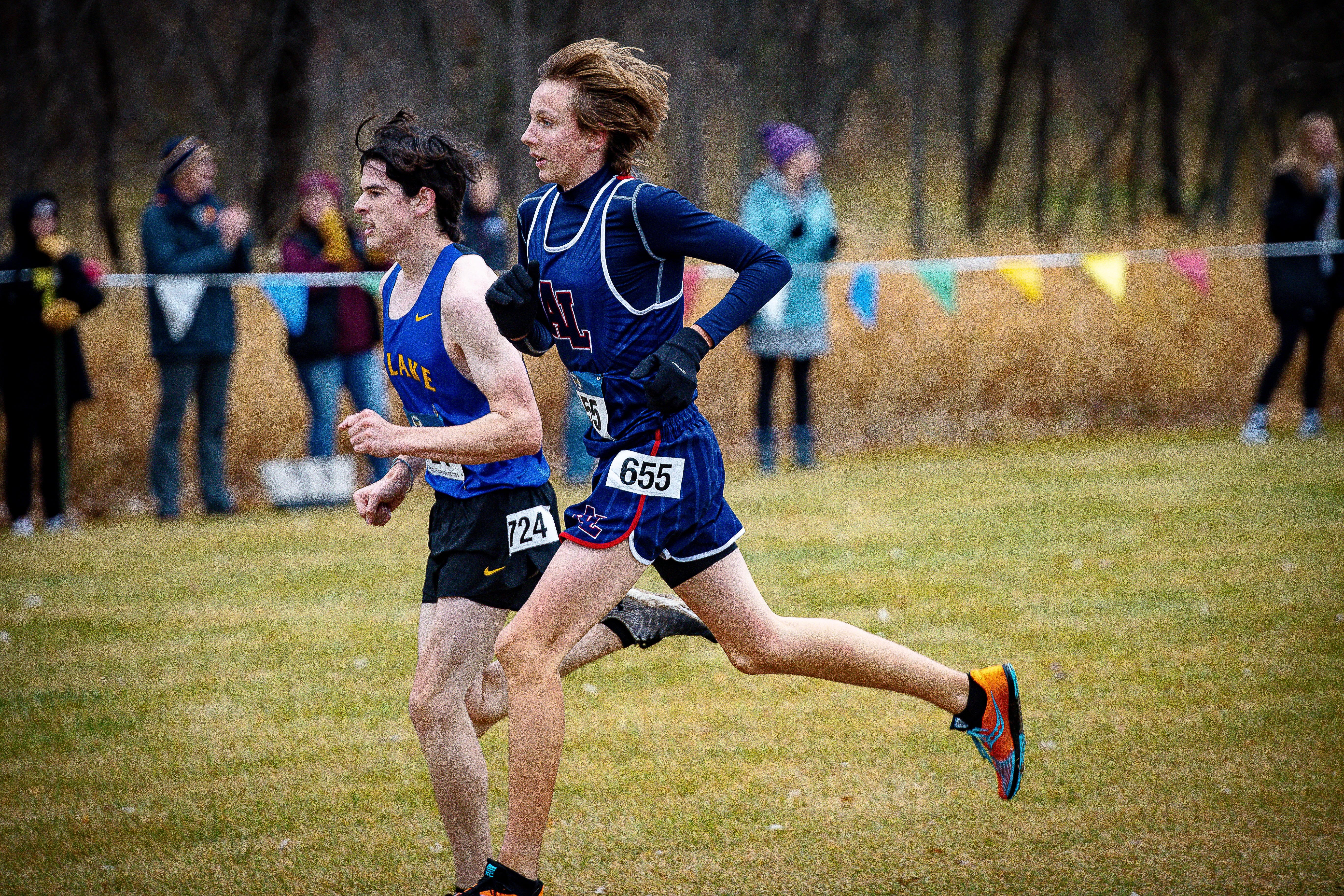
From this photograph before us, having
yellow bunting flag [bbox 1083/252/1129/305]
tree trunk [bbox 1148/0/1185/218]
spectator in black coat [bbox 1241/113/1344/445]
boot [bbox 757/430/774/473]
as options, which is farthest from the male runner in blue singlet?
tree trunk [bbox 1148/0/1185/218]

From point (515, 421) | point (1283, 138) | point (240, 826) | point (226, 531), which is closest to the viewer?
point (515, 421)

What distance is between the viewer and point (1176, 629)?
534cm

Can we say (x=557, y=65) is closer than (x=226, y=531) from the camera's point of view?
Yes

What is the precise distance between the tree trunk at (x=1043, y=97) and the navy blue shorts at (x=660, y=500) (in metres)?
15.9

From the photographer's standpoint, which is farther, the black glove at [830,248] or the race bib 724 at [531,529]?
the black glove at [830,248]

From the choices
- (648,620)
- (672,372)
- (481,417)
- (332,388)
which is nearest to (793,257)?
(332,388)

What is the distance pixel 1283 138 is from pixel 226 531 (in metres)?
18.7

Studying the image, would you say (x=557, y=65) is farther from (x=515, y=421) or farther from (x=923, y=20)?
(x=923, y=20)

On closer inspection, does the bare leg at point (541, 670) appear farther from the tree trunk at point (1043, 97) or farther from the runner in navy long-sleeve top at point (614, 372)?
the tree trunk at point (1043, 97)

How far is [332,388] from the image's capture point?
352 inches

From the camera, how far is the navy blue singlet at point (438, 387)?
9.95ft

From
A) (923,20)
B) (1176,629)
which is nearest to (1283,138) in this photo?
(923,20)

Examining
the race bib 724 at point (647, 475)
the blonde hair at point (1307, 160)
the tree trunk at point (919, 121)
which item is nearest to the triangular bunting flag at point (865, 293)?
the blonde hair at point (1307, 160)

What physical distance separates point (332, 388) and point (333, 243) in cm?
110
